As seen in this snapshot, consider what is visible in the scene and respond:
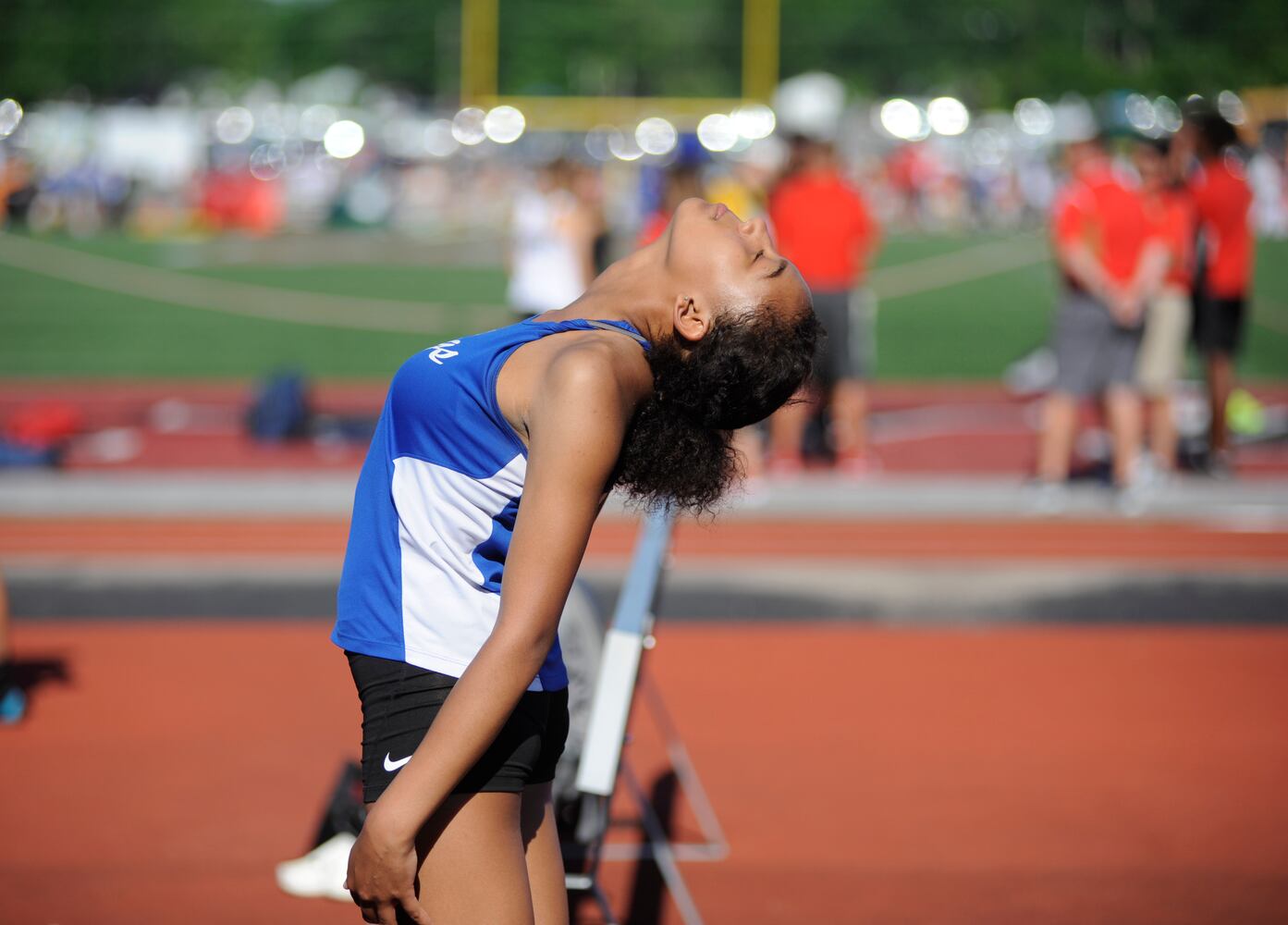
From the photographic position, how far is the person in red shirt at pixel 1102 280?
8.97 m

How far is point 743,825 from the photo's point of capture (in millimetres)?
5055

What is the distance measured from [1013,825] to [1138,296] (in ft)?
16.0

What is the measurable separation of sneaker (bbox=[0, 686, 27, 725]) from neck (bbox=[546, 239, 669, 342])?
4.53 meters

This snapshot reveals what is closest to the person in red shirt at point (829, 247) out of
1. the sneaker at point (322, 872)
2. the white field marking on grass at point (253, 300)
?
the sneaker at point (322, 872)

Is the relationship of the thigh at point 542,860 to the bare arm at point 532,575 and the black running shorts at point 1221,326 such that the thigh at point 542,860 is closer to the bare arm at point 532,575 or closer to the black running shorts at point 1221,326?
the bare arm at point 532,575

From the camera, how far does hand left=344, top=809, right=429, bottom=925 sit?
2.04 meters

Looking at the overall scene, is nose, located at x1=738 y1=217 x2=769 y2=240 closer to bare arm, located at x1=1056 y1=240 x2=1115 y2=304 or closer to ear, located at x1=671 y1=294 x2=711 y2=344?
ear, located at x1=671 y1=294 x2=711 y2=344

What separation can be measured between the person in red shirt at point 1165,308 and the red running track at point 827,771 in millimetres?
2722

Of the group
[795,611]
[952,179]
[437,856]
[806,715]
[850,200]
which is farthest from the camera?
[952,179]

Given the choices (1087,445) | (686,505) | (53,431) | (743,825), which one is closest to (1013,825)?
(743,825)

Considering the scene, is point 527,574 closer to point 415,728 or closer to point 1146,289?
point 415,728

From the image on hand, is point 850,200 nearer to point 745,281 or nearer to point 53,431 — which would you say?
point 53,431

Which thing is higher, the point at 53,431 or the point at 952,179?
the point at 952,179

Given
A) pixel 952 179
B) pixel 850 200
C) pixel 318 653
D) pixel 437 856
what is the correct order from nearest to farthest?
pixel 437 856, pixel 318 653, pixel 850 200, pixel 952 179
